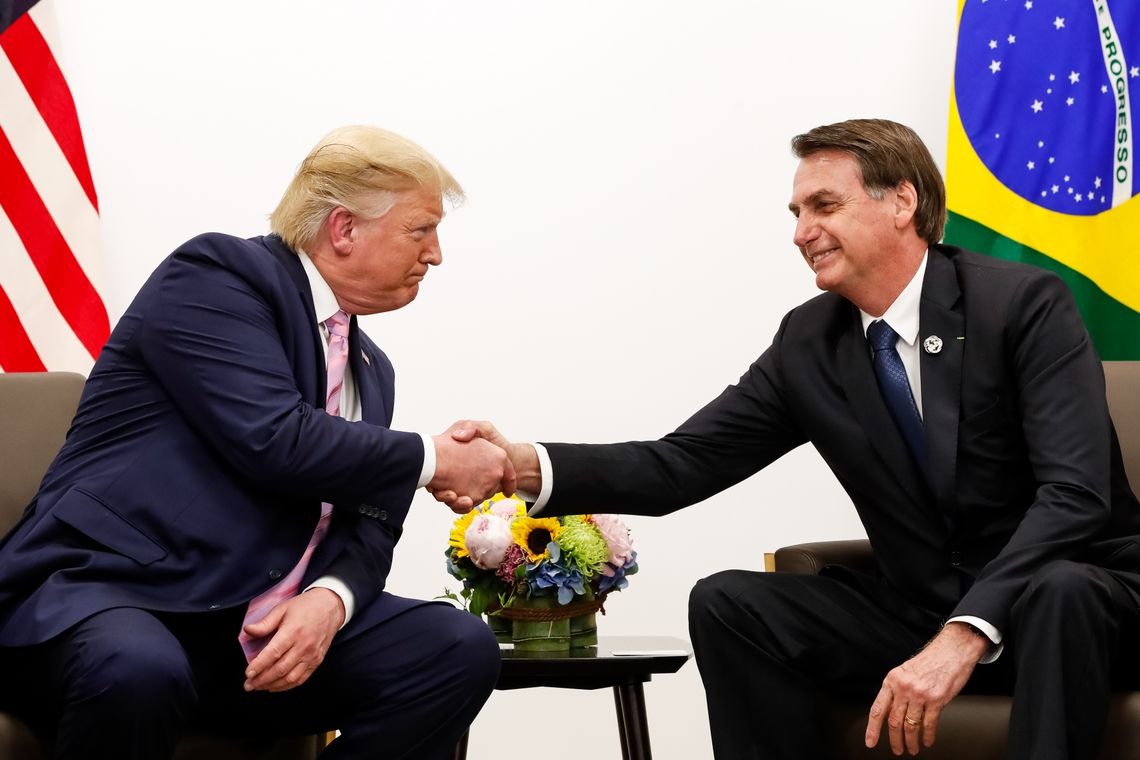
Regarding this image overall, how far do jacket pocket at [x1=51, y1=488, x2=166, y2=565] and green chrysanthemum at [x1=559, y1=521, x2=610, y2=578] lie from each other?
36.1 inches

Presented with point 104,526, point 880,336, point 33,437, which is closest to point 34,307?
point 33,437

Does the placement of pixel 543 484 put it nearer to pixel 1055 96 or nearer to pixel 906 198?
pixel 906 198

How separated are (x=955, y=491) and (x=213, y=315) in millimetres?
1337

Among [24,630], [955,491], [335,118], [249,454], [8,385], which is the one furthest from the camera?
[335,118]

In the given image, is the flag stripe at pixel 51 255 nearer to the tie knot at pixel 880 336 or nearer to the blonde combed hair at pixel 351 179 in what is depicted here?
the blonde combed hair at pixel 351 179

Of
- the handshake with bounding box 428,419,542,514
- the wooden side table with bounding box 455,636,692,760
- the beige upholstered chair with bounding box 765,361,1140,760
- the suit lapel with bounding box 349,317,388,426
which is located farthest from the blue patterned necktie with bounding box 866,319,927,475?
the suit lapel with bounding box 349,317,388,426

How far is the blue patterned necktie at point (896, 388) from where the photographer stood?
2.43m

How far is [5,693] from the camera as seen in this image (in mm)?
1943

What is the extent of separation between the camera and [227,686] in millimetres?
2068

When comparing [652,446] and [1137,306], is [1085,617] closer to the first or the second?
[652,446]

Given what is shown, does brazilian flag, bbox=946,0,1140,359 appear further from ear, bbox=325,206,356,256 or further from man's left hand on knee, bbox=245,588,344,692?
man's left hand on knee, bbox=245,588,344,692

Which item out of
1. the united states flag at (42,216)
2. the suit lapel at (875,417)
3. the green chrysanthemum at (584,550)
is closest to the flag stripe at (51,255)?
the united states flag at (42,216)

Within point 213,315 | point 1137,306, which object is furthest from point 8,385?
point 1137,306

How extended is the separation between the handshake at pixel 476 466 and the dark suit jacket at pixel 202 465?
0.14m
